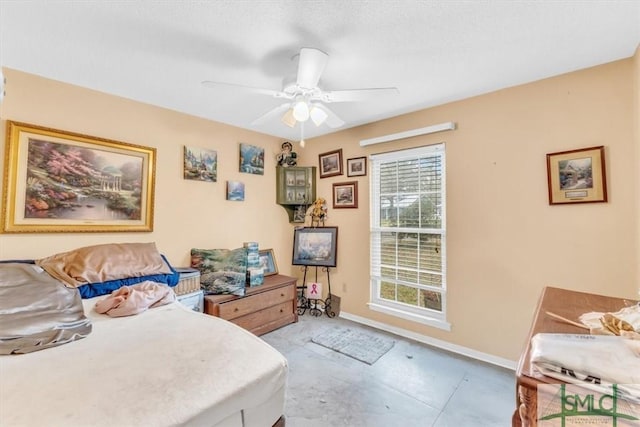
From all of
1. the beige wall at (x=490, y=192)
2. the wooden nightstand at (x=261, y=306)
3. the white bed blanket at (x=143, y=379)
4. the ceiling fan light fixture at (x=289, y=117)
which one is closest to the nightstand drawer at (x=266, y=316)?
the wooden nightstand at (x=261, y=306)

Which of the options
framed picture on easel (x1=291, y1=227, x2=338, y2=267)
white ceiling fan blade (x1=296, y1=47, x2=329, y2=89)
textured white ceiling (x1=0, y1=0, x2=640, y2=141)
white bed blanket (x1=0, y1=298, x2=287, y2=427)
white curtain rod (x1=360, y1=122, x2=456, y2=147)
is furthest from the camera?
framed picture on easel (x1=291, y1=227, x2=338, y2=267)

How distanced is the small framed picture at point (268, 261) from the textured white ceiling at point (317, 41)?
6.95ft

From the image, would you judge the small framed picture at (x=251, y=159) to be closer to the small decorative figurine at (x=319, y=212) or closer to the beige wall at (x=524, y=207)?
the small decorative figurine at (x=319, y=212)

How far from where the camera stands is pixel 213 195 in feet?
11.2

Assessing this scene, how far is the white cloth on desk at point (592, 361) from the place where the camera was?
2.23 feet

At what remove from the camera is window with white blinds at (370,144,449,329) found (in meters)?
3.01

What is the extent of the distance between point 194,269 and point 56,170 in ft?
4.77

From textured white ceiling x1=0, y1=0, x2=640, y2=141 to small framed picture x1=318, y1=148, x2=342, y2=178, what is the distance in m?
1.40

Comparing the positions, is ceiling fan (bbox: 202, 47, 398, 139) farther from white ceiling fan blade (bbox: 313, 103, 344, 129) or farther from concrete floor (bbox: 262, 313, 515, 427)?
concrete floor (bbox: 262, 313, 515, 427)

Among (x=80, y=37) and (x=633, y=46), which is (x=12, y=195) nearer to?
(x=80, y=37)

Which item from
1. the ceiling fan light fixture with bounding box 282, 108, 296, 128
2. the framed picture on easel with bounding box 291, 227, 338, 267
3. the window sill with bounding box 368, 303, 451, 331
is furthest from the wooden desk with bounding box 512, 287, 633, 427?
the framed picture on easel with bounding box 291, 227, 338, 267

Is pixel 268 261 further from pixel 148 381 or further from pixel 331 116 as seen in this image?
pixel 148 381

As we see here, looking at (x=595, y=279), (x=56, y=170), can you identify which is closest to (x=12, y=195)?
(x=56, y=170)

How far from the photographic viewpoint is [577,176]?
2193mm
